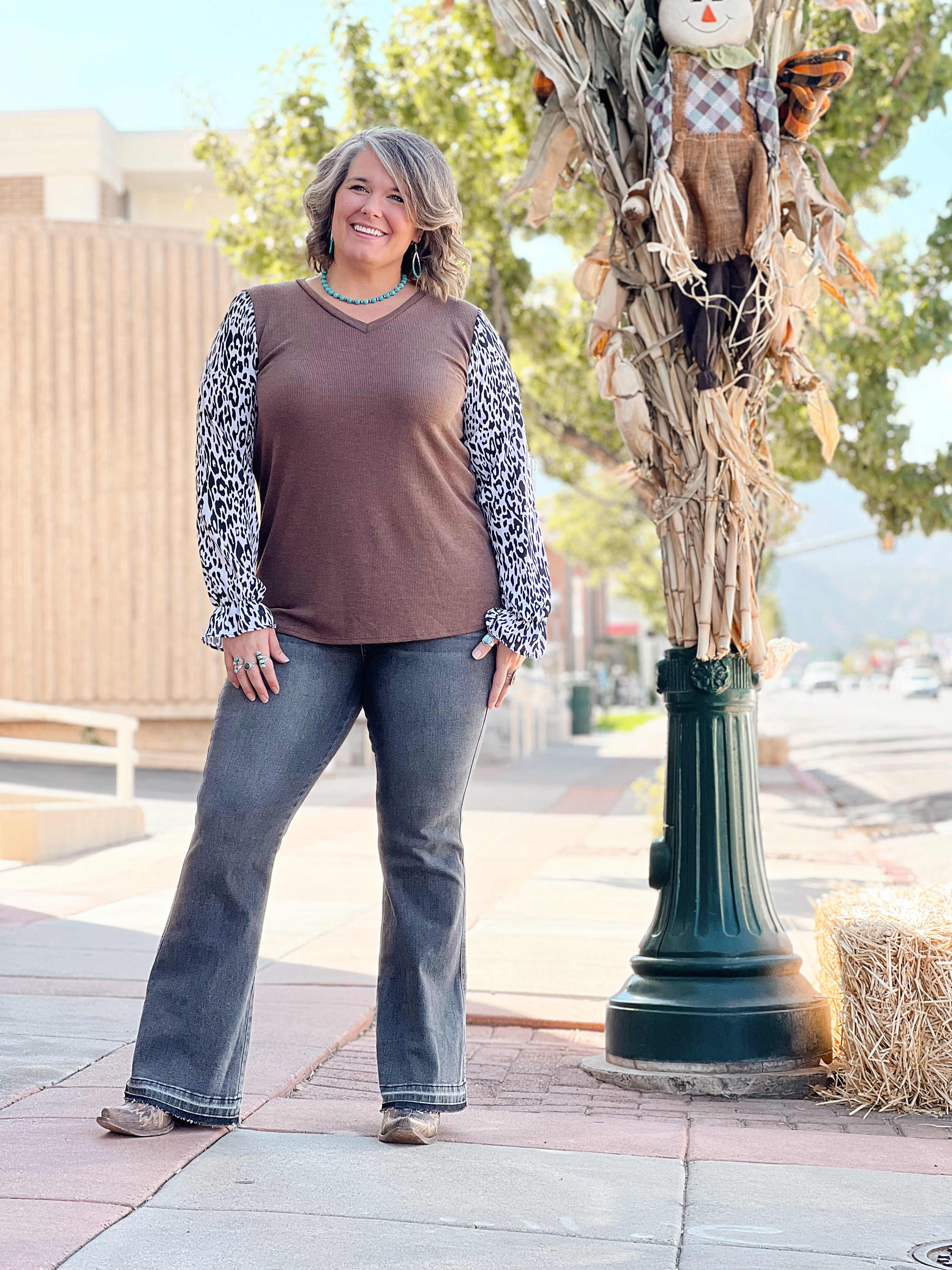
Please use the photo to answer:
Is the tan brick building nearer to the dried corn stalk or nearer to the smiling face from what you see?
the dried corn stalk

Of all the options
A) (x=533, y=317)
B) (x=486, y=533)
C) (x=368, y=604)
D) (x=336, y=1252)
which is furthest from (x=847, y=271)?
(x=533, y=317)

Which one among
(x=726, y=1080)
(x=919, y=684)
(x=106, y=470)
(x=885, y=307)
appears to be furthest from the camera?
(x=919, y=684)

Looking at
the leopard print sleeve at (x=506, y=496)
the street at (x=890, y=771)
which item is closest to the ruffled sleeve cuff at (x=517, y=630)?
the leopard print sleeve at (x=506, y=496)

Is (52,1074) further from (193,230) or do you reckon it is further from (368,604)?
(193,230)

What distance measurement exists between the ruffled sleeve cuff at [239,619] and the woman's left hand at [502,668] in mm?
434

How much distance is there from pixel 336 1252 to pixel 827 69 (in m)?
3.22

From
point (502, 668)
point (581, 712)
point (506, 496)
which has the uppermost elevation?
point (506, 496)

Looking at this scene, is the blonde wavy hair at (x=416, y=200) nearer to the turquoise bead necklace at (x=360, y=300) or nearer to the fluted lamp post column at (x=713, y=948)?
the turquoise bead necklace at (x=360, y=300)

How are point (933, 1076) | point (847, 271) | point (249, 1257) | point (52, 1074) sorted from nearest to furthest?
point (249, 1257) → point (52, 1074) → point (933, 1076) → point (847, 271)

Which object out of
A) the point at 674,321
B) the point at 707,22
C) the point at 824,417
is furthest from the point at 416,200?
the point at 824,417

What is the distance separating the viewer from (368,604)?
2.86m

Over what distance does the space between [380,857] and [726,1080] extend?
1.37 m

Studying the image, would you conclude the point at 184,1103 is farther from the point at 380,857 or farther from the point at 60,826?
the point at 60,826

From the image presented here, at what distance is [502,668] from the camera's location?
2.98m
